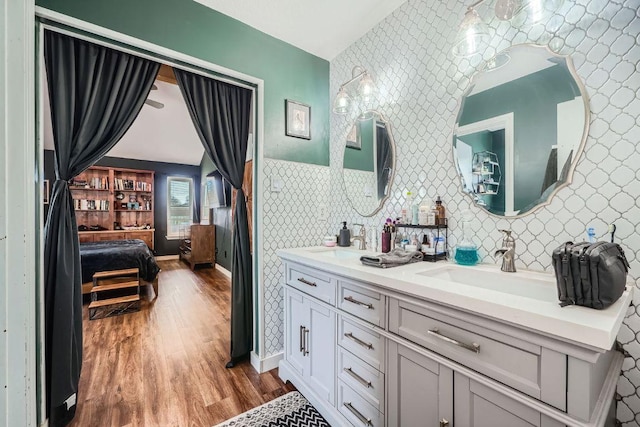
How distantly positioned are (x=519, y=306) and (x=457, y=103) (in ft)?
4.03

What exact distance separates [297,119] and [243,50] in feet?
2.14

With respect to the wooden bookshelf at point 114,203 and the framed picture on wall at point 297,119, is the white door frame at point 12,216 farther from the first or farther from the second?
the wooden bookshelf at point 114,203

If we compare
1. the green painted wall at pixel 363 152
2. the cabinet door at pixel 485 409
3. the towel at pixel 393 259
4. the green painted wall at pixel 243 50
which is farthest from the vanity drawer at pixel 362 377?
the green painted wall at pixel 243 50

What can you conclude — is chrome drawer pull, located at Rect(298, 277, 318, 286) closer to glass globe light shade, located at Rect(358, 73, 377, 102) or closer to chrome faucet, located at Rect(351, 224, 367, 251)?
chrome faucet, located at Rect(351, 224, 367, 251)

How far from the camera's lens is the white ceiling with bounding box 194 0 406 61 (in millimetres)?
1851

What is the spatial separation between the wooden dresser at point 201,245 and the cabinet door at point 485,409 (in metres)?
5.77

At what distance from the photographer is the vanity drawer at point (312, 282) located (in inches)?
60.3

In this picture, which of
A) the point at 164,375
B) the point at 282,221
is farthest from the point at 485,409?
the point at 164,375

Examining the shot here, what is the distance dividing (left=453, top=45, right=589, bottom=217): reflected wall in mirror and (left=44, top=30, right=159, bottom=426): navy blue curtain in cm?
224

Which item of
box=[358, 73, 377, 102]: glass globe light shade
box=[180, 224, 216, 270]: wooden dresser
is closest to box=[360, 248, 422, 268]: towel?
box=[358, 73, 377, 102]: glass globe light shade

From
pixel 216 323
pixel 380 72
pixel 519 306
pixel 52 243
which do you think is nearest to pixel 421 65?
pixel 380 72

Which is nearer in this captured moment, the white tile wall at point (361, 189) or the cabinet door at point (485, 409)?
the cabinet door at point (485, 409)

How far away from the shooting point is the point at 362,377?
1.33 metres

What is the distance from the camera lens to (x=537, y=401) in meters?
0.76
